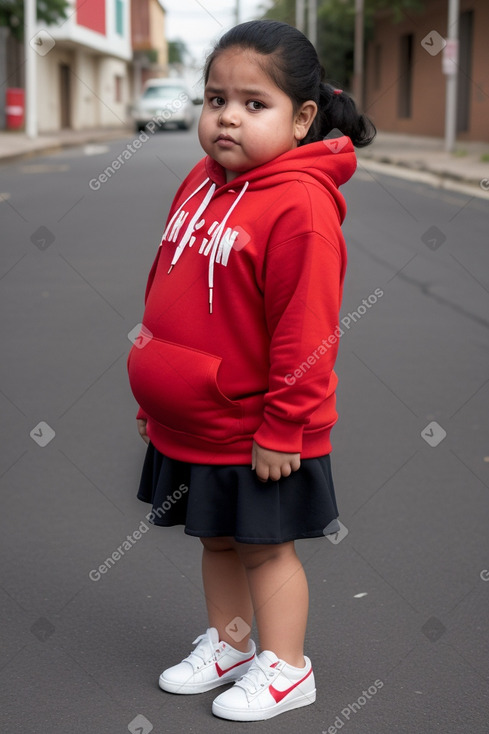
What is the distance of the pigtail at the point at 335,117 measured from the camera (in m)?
2.36

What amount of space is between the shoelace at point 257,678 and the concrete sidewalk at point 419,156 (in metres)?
12.1

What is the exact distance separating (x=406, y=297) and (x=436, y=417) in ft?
8.81

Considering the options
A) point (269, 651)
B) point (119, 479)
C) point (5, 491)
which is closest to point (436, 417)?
point (119, 479)

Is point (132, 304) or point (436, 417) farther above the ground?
point (436, 417)

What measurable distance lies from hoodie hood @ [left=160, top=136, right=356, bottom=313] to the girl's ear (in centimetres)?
3

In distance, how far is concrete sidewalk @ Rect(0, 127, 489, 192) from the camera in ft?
52.4

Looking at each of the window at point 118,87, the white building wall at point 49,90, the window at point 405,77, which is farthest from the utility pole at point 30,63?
the window at point 118,87

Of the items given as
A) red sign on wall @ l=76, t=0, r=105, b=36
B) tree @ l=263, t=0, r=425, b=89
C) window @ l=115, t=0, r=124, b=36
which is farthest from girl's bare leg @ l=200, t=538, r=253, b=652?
window @ l=115, t=0, r=124, b=36

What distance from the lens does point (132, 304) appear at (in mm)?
6777

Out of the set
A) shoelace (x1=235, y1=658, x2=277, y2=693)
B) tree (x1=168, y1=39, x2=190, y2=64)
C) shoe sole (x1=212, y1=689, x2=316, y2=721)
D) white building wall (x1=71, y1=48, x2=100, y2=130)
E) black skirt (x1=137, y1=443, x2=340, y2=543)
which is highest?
black skirt (x1=137, y1=443, x2=340, y2=543)

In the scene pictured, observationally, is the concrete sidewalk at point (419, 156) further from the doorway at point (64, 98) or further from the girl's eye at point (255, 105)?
the girl's eye at point (255, 105)

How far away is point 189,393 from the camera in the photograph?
2.24 m

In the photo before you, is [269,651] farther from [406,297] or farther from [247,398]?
[406,297]

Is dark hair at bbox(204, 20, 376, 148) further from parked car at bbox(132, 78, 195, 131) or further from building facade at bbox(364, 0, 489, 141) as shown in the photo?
parked car at bbox(132, 78, 195, 131)
